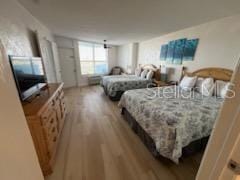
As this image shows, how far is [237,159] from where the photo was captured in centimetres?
56

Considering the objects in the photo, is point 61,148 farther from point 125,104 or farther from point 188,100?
point 188,100

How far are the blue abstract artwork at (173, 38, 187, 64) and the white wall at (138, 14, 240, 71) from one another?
0.15 meters

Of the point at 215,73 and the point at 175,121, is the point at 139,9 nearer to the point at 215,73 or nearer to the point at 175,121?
the point at 175,121

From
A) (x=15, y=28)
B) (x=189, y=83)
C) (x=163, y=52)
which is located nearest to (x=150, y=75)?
(x=163, y=52)

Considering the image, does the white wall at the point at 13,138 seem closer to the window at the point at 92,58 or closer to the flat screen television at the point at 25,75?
the flat screen television at the point at 25,75

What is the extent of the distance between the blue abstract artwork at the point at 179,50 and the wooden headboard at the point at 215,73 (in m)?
0.68

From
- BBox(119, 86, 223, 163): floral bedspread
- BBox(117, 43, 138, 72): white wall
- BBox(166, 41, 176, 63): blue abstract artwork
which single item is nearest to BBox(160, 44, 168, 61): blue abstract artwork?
BBox(166, 41, 176, 63): blue abstract artwork

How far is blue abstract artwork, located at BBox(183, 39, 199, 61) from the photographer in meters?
3.14

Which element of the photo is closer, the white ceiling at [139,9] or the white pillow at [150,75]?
the white ceiling at [139,9]

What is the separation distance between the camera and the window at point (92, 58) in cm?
639

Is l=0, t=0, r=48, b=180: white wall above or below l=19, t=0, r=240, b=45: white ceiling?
below

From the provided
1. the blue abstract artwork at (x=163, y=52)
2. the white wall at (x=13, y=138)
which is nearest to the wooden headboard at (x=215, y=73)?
the blue abstract artwork at (x=163, y=52)

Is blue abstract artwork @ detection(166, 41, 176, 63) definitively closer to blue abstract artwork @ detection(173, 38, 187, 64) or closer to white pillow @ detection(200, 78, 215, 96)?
blue abstract artwork @ detection(173, 38, 187, 64)

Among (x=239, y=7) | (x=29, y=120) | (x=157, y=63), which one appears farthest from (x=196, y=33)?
(x=29, y=120)
